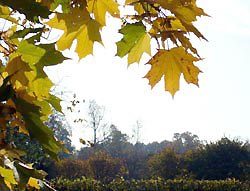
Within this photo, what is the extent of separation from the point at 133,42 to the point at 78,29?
15cm

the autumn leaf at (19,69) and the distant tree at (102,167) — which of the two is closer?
the autumn leaf at (19,69)

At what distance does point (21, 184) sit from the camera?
732 millimetres

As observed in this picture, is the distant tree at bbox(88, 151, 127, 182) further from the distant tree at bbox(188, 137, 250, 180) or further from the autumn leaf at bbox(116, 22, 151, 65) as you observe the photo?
the autumn leaf at bbox(116, 22, 151, 65)

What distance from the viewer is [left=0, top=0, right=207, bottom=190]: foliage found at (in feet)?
2.44

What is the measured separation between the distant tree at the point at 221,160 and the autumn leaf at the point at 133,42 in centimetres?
1500

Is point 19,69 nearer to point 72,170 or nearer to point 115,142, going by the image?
point 72,170

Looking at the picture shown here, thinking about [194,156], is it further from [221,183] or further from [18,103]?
[18,103]

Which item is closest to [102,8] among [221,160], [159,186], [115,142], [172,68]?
[172,68]

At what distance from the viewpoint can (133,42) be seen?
3.04 feet

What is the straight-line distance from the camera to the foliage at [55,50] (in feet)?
2.44

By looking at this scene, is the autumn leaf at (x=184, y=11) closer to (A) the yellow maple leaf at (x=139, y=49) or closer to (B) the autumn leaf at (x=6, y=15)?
(A) the yellow maple leaf at (x=139, y=49)

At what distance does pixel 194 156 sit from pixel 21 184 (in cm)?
1654

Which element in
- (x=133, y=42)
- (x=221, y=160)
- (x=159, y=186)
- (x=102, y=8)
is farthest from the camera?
(x=221, y=160)

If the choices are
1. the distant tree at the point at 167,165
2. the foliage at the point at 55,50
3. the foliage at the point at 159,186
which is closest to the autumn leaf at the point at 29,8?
the foliage at the point at 55,50
